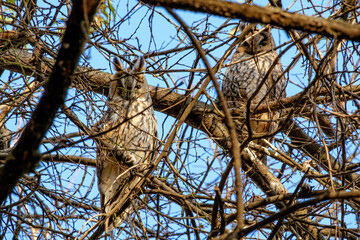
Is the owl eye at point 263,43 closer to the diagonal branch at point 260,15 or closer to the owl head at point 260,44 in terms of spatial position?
the owl head at point 260,44

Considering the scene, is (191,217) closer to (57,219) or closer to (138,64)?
(57,219)

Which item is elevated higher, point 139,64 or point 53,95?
point 139,64

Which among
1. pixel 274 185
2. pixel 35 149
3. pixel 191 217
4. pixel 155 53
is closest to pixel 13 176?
pixel 35 149

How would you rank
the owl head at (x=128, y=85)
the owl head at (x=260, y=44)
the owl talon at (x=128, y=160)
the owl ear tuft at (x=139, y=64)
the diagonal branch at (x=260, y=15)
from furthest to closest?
the owl head at (x=260, y=44) → the owl head at (x=128, y=85) → the owl ear tuft at (x=139, y=64) → the owl talon at (x=128, y=160) → the diagonal branch at (x=260, y=15)

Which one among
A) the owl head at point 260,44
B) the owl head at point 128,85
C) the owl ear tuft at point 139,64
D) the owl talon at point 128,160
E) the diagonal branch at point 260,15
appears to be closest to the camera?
the diagonal branch at point 260,15

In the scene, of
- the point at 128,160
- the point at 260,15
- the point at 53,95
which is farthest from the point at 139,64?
the point at 260,15

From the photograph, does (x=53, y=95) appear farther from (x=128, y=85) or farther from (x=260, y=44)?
(x=260, y=44)

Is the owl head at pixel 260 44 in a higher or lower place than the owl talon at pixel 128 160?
higher

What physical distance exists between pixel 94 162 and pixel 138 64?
874 mm

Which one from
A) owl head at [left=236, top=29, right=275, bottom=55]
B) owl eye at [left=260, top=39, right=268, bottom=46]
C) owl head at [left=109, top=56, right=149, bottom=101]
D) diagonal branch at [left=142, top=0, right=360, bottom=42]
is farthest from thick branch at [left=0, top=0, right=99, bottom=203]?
owl eye at [left=260, top=39, right=268, bottom=46]

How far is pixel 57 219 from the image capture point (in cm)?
263

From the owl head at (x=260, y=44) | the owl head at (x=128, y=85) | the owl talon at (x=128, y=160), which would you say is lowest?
the owl talon at (x=128, y=160)

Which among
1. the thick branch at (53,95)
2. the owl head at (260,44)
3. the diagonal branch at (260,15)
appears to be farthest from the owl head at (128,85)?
the diagonal branch at (260,15)

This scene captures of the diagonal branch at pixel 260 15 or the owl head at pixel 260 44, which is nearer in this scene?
the diagonal branch at pixel 260 15
